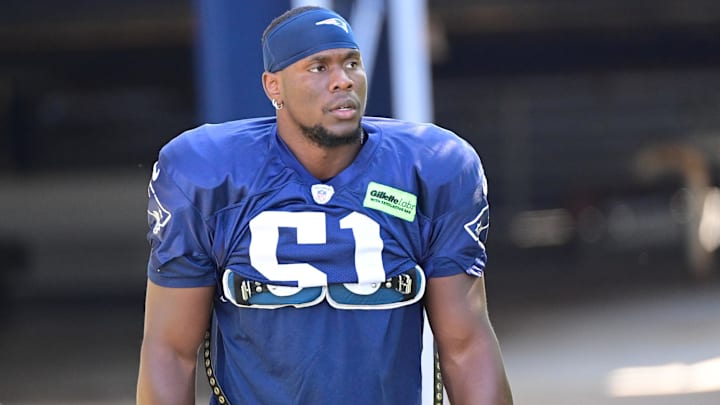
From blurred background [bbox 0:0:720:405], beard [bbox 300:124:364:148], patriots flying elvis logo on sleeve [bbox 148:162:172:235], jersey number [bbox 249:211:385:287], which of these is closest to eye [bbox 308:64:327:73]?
beard [bbox 300:124:364:148]

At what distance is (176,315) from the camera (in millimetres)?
2697

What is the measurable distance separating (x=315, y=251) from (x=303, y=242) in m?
0.03

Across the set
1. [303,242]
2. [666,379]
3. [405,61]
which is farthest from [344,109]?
[666,379]

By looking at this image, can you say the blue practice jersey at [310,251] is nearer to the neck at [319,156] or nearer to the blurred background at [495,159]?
the neck at [319,156]

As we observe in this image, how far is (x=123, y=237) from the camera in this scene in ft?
55.8

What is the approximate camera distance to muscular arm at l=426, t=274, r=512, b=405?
2.72 m

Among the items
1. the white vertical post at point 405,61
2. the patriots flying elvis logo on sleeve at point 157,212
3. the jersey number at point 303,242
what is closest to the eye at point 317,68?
the jersey number at point 303,242

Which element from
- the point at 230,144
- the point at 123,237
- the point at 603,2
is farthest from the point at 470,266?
the point at 123,237

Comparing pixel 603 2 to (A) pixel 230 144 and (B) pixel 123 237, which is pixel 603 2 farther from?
(A) pixel 230 144

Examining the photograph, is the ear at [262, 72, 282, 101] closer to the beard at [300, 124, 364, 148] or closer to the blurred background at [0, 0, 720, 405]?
the beard at [300, 124, 364, 148]

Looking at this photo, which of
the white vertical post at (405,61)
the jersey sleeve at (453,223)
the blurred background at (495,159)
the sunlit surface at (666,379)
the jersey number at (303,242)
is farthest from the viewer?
the blurred background at (495,159)

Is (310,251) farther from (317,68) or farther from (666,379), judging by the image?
(666,379)

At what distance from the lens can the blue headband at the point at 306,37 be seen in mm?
2660

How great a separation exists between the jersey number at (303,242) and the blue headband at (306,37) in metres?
0.37
